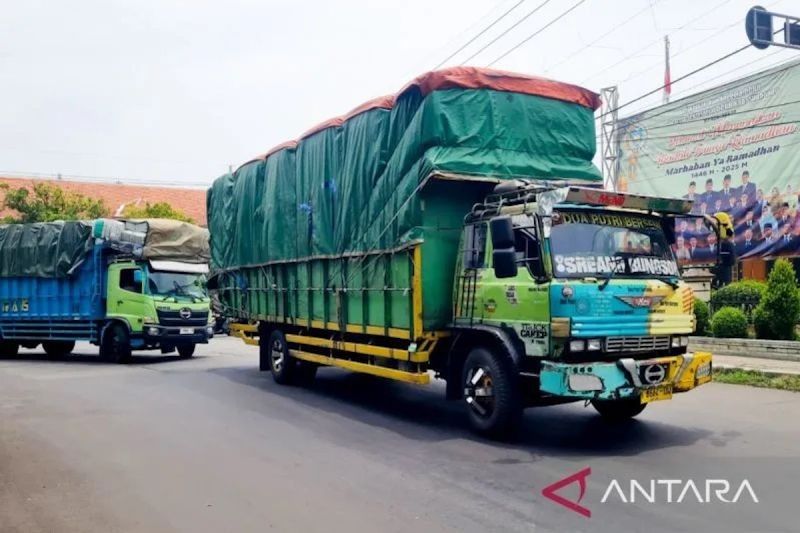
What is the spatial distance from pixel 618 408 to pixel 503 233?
2.78 m

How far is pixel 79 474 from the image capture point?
6.30m

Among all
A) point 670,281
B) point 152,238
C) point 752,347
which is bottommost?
point 752,347

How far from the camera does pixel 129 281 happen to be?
16.1m

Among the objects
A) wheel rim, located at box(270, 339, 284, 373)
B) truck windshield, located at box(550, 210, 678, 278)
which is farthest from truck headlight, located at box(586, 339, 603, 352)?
wheel rim, located at box(270, 339, 284, 373)

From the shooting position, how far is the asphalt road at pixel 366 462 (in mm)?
4898

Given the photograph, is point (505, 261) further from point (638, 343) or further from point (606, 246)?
point (638, 343)

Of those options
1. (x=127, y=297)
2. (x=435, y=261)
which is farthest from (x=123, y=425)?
(x=127, y=297)

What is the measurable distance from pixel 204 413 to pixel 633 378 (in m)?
5.56

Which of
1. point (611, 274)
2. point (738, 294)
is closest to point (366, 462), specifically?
point (611, 274)

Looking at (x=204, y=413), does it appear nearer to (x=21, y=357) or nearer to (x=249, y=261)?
(x=249, y=261)

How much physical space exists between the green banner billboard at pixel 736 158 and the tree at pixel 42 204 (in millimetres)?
25586

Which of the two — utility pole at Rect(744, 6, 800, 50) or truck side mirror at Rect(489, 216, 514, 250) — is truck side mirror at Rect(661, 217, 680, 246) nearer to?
truck side mirror at Rect(489, 216, 514, 250)

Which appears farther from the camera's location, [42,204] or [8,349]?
[42,204]

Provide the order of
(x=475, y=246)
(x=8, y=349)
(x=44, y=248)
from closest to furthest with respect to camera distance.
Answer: (x=475, y=246) → (x=44, y=248) → (x=8, y=349)
